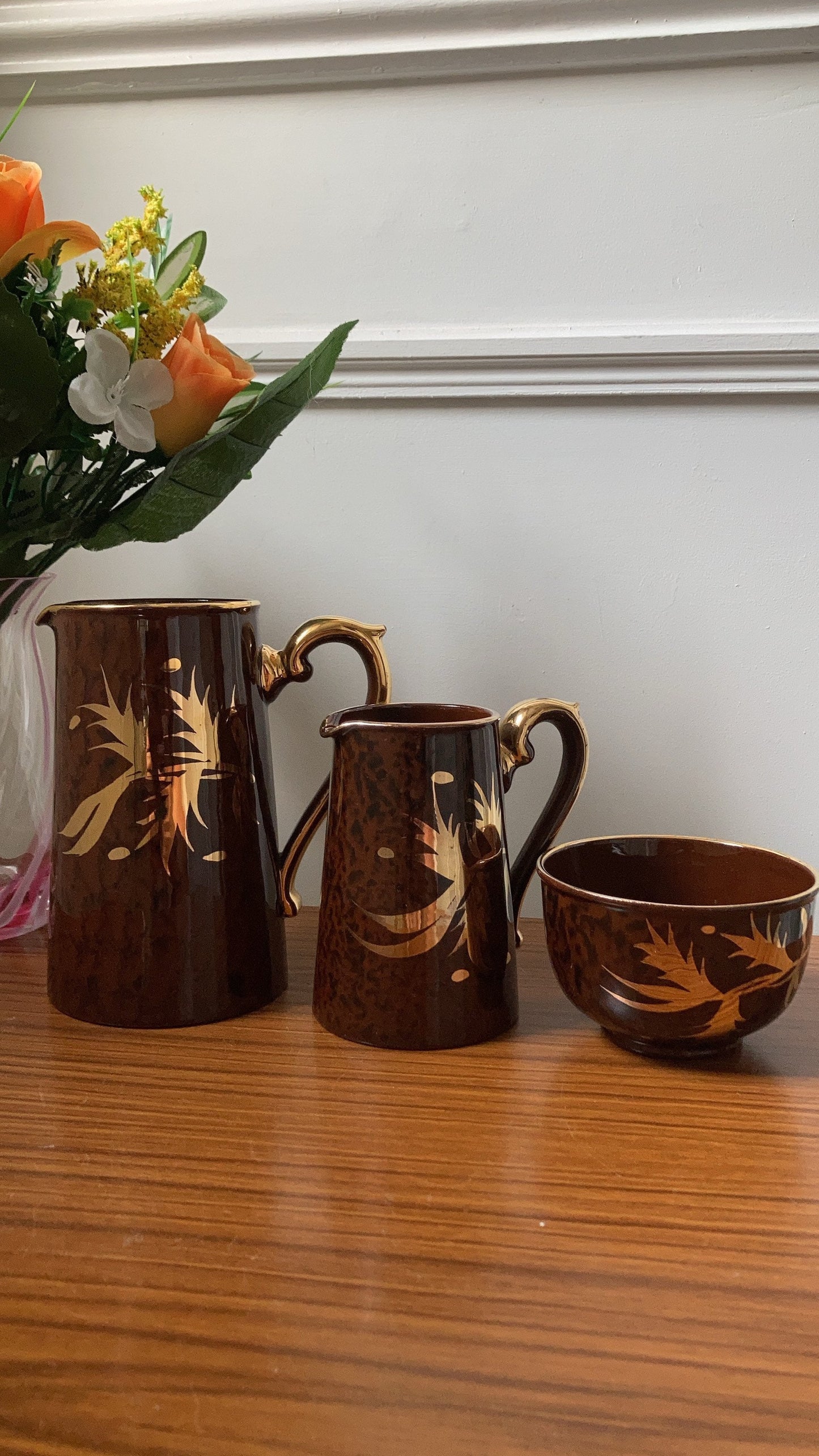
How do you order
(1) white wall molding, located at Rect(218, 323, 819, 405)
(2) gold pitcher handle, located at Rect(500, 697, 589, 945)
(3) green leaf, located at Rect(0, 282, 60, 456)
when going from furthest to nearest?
1. (1) white wall molding, located at Rect(218, 323, 819, 405)
2. (2) gold pitcher handle, located at Rect(500, 697, 589, 945)
3. (3) green leaf, located at Rect(0, 282, 60, 456)

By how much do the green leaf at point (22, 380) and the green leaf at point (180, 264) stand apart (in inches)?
4.0

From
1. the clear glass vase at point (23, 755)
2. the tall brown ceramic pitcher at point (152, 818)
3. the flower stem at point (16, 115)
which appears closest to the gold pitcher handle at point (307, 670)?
the tall brown ceramic pitcher at point (152, 818)

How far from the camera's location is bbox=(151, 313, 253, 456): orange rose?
0.46 meters

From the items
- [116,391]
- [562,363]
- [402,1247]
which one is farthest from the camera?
[562,363]

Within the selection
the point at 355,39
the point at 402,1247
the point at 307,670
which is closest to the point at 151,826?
the point at 307,670

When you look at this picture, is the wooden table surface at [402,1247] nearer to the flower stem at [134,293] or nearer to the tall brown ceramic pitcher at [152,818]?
the tall brown ceramic pitcher at [152,818]

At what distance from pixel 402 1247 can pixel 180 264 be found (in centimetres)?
44

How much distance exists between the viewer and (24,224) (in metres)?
0.42

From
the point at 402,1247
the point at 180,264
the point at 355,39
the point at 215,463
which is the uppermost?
the point at 355,39

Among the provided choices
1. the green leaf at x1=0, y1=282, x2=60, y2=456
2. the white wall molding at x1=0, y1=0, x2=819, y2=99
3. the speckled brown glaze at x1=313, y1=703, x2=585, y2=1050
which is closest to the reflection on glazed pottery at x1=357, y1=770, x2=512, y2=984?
the speckled brown glaze at x1=313, y1=703, x2=585, y2=1050

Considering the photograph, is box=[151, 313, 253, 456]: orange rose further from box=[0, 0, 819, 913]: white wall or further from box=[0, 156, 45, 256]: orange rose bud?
box=[0, 0, 819, 913]: white wall

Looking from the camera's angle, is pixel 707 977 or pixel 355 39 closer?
pixel 707 977

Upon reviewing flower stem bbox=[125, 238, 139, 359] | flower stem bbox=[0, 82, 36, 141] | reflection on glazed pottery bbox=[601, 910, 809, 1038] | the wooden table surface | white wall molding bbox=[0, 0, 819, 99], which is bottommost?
the wooden table surface

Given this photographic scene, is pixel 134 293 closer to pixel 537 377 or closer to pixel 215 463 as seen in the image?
pixel 215 463
